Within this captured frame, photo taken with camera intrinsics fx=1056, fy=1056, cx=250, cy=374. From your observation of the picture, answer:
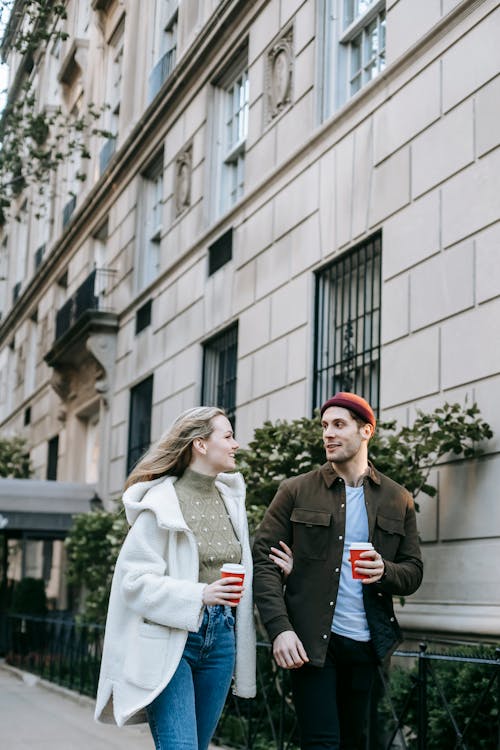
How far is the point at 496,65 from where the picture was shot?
8.61 m

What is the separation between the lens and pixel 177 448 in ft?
15.0

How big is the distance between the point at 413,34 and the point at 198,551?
7.19 m

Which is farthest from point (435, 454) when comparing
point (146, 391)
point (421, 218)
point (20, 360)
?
point (20, 360)

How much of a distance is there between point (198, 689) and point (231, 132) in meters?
12.3

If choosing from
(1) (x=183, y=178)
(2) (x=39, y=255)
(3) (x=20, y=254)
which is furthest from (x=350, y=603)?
(3) (x=20, y=254)

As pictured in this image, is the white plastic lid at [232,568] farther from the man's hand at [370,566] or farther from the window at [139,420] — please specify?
the window at [139,420]

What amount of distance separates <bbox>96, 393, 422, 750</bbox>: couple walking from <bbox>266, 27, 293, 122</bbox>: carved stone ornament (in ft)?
29.9

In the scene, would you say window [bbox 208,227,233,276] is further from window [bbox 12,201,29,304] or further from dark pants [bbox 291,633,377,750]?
window [bbox 12,201,29,304]

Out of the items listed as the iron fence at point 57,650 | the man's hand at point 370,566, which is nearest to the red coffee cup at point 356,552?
the man's hand at point 370,566

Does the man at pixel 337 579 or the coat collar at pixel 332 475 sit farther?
the coat collar at pixel 332 475

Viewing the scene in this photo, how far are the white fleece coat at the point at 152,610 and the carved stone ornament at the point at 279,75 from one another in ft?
31.0

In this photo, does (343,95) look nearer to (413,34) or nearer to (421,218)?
(413,34)

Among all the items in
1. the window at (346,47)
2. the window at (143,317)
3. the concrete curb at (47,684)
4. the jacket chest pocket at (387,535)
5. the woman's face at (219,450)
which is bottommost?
the concrete curb at (47,684)

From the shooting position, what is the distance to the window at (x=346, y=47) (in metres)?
11.6
